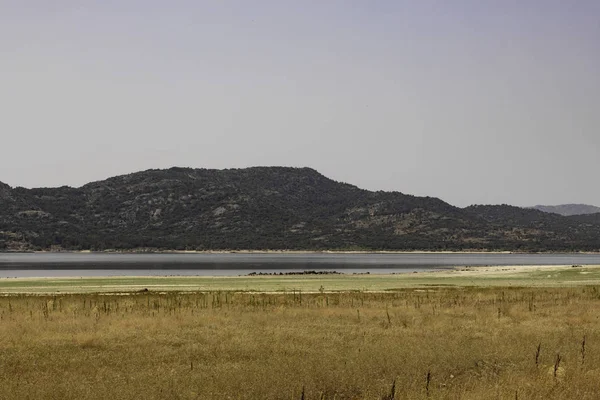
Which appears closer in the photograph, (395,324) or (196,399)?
(196,399)

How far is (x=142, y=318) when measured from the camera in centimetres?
3241

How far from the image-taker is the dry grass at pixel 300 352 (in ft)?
60.3

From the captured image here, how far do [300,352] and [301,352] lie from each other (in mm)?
32

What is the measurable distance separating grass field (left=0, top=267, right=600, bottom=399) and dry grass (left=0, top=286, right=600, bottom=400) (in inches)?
2.0

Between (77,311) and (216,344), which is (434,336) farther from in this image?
(77,311)

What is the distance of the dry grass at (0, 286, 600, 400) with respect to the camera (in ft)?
60.3

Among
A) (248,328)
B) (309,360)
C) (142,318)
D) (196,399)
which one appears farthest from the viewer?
(142,318)

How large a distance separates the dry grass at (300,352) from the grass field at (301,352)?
0.17 ft

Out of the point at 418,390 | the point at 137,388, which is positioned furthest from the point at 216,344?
the point at 418,390

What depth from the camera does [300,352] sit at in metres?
23.8

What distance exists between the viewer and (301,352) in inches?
937

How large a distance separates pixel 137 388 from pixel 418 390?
270 inches

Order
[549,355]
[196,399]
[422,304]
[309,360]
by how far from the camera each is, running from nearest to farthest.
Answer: [196,399], [309,360], [549,355], [422,304]

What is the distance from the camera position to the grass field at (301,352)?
1838 cm
